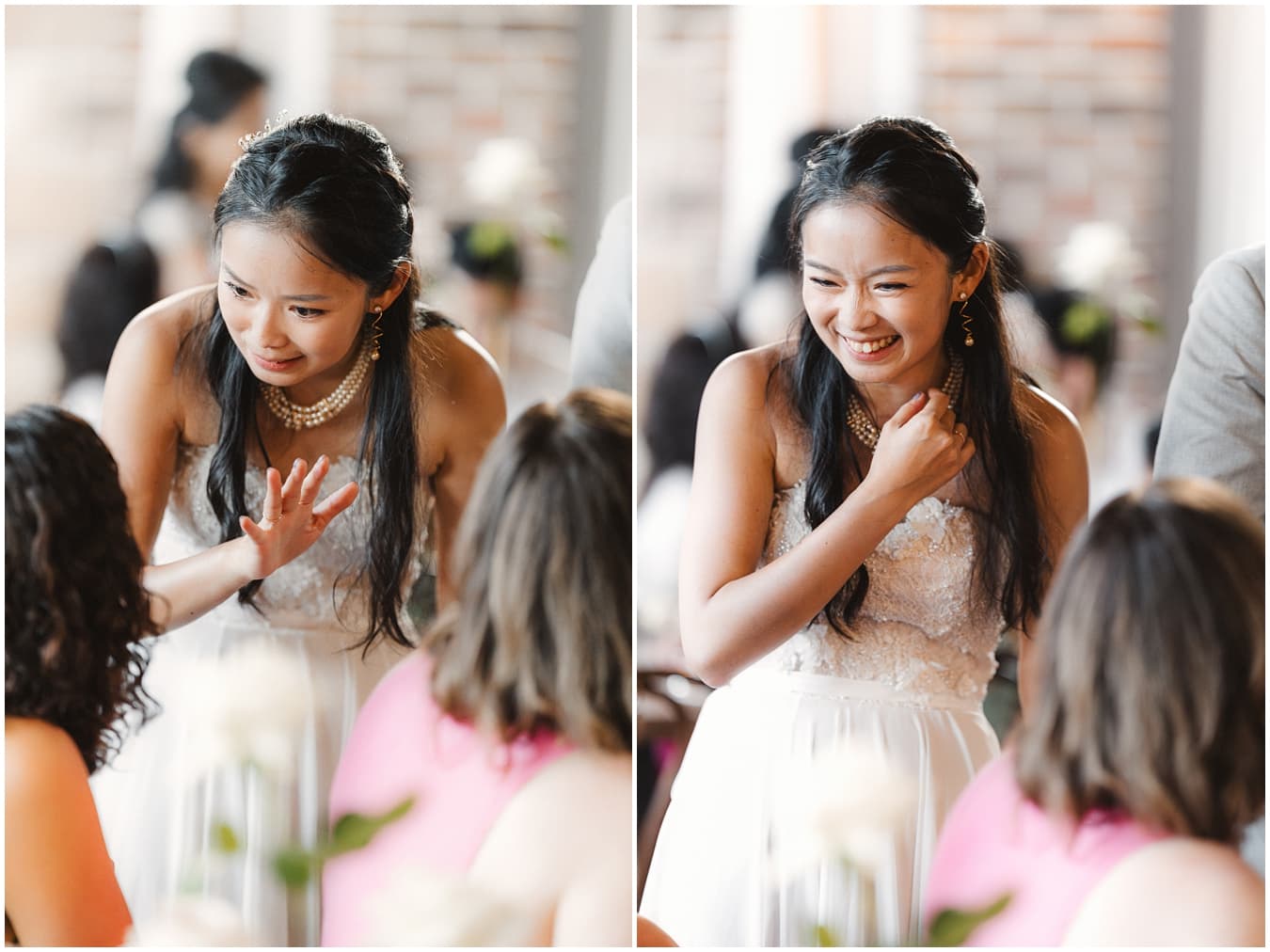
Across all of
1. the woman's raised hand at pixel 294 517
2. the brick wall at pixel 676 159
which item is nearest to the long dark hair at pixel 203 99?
the woman's raised hand at pixel 294 517

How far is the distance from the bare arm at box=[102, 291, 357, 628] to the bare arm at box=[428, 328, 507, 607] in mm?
122

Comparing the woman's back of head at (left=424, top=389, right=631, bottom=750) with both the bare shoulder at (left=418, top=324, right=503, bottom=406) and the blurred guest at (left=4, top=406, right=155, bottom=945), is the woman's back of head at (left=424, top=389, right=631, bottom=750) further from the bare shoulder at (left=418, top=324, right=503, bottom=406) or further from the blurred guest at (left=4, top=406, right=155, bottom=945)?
the blurred guest at (left=4, top=406, right=155, bottom=945)

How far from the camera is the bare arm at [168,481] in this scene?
1.86 m

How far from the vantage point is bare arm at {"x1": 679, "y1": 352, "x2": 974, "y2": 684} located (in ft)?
6.00

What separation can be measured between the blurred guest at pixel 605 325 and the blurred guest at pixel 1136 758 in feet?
2.11

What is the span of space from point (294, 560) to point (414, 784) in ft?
1.10

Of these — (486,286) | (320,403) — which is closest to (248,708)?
(320,403)

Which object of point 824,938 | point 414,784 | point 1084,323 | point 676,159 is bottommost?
point 824,938

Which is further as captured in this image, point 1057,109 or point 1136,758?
point 1057,109

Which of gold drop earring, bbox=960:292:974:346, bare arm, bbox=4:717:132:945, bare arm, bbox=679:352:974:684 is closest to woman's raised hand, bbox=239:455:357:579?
bare arm, bbox=4:717:132:945

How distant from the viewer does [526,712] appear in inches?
73.8

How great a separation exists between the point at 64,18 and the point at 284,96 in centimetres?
32

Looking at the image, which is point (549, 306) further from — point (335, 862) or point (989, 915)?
point (989, 915)

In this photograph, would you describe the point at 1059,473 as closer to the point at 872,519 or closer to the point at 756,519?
the point at 872,519
